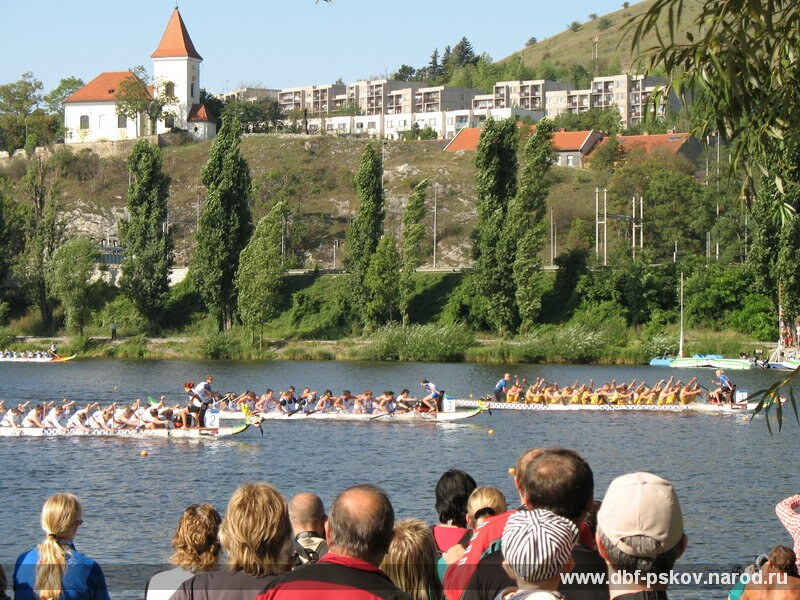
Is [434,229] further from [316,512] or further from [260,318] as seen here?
[316,512]

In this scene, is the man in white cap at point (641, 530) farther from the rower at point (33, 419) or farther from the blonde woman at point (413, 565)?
the rower at point (33, 419)

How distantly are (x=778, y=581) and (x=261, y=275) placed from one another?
191ft

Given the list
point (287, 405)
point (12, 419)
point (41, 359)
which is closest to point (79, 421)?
point (12, 419)

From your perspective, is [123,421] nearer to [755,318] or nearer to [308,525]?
[308,525]

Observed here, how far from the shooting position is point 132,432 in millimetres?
30562

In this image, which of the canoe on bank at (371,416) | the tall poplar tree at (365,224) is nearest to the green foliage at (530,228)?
the tall poplar tree at (365,224)

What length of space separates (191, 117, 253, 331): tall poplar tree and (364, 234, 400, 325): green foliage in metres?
8.42

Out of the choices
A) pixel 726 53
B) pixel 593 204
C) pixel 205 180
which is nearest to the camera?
pixel 726 53

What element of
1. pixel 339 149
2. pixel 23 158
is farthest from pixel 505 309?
pixel 23 158

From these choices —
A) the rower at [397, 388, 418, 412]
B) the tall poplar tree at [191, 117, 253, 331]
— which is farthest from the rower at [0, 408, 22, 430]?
the tall poplar tree at [191, 117, 253, 331]

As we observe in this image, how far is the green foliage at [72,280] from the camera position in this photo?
6594cm

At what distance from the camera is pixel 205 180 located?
67875 mm

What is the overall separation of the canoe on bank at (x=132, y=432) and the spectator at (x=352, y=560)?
1019 inches

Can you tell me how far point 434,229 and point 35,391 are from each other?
48.0 m
